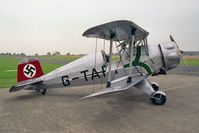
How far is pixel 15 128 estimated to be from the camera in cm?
328

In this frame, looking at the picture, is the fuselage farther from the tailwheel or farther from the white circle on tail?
the white circle on tail

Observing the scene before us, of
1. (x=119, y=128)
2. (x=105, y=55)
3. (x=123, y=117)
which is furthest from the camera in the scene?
(x=105, y=55)

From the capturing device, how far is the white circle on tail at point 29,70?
19.7 ft

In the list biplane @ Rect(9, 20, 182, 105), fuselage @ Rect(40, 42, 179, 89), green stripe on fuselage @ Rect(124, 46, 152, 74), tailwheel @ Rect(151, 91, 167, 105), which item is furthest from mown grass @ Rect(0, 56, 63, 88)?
tailwheel @ Rect(151, 91, 167, 105)

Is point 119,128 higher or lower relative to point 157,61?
lower

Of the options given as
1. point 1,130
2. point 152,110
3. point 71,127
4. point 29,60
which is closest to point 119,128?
point 71,127

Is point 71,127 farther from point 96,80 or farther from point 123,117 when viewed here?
point 96,80

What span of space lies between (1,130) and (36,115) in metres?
0.99

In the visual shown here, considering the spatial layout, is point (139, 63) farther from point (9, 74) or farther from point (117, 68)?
point (9, 74)

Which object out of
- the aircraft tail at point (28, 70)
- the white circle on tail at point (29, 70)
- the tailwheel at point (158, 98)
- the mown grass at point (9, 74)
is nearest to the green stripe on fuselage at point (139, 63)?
the tailwheel at point (158, 98)

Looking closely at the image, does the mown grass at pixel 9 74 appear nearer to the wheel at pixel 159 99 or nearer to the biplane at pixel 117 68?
the biplane at pixel 117 68

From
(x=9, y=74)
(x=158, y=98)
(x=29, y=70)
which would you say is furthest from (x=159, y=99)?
(x=9, y=74)

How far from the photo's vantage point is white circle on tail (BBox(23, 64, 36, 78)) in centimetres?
599

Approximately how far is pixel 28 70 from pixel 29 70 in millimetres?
42
